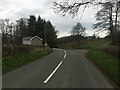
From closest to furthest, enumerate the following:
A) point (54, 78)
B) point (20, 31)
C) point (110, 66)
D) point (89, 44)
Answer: point (54, 78) → point (110, 66) → point (89, 44) → point (20, 31)

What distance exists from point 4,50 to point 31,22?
101 meters

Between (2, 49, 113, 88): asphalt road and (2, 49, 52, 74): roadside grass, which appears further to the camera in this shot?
(2, 49, 52, 74): roadside grass

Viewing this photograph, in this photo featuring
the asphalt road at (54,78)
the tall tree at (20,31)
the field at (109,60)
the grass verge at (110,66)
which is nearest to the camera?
the asphalt road at (54,78)

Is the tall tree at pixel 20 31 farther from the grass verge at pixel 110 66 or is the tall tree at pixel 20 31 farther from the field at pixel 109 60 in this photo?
the grass verge at pixel 110 66

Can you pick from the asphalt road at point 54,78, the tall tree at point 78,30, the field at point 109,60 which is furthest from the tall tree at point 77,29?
the asphalt road at point 54,78

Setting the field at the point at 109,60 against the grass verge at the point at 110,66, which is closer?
the grass verge at the point at 110,66

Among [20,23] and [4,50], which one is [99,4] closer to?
[4,50]

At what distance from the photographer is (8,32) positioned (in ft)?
379

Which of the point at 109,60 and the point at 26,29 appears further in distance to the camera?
the point at 26,29

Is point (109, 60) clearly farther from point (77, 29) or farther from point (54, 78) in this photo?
point (77, 29)

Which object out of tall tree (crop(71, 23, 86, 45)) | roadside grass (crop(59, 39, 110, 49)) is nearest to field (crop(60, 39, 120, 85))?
roadside grass (crop(59, 39, 110, 49))

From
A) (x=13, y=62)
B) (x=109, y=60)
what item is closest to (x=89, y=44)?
(x=109, y=60)

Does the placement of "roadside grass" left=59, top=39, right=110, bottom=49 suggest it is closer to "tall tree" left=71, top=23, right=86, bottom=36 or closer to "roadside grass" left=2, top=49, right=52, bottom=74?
"tall tree" left=71, top=23, right=86, bottom=36

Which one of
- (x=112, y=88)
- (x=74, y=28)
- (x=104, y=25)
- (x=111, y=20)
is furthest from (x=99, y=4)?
(x=74, y=28)
